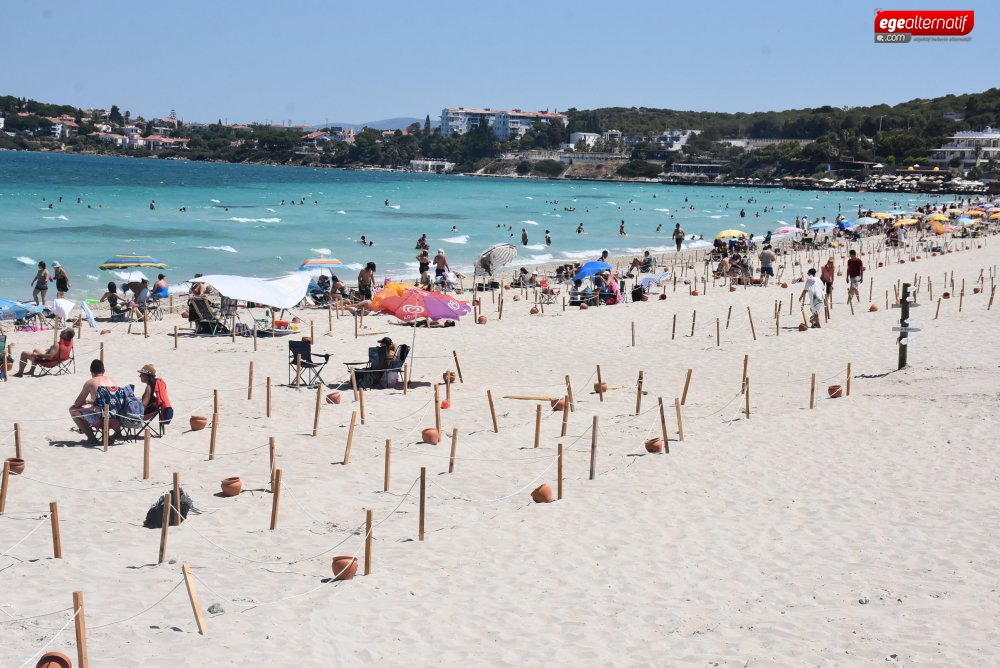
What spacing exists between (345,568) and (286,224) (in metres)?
52.3

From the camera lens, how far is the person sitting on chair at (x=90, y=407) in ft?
37.3

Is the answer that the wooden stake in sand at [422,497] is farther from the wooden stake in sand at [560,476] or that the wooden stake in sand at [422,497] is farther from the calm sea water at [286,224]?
the calm sea water at [286,224]

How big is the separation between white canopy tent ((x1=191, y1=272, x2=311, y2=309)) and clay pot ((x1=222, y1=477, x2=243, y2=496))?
785 centimetres

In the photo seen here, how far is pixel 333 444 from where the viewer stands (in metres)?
11.9

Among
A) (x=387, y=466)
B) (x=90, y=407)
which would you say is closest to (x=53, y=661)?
(x=387, y=466)

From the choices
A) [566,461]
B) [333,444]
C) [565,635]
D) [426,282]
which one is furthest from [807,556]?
[426,282]

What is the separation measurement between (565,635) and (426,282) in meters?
21.6

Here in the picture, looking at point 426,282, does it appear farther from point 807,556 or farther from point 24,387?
point 807,556

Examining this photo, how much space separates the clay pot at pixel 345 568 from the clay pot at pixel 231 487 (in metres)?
2.42

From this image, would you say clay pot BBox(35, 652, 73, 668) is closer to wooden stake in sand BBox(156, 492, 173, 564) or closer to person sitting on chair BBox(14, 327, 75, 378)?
wooden stake in sand BBox(156, 492, 173, 564)

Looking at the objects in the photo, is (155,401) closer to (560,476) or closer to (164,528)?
(164,528)

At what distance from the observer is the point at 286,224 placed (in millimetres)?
57969

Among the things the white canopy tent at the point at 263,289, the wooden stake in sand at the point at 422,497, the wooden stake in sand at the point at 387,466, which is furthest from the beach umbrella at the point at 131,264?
the wooden stake in sand at the point at 422,497

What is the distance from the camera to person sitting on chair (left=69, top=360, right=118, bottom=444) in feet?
37.3
